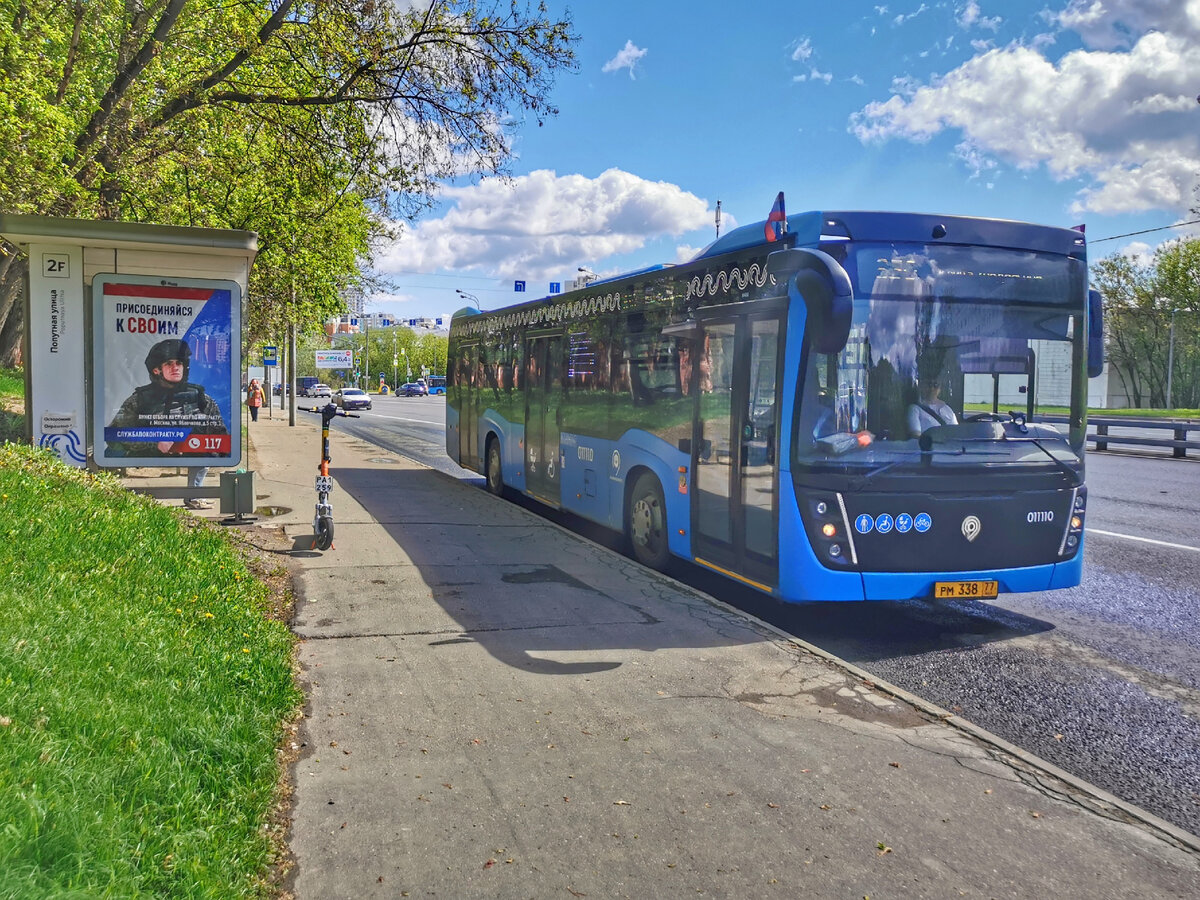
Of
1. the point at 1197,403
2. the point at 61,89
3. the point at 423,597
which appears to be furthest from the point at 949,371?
the point at 1197,403

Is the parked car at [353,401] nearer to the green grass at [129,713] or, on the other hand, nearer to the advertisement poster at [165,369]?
the advertisement poster at [165,369]

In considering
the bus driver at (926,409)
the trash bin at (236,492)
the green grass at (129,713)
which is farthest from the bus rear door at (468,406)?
the bus driver at (926,409)

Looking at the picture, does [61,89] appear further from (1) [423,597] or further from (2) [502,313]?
(1) [423,597]

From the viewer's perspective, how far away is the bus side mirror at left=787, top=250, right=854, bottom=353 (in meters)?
6.59

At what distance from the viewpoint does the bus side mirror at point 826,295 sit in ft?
21.6

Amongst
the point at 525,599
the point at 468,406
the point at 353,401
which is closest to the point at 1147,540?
the point at 525,599

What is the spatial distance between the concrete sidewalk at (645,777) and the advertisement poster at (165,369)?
4.13 meters

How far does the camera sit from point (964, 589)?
720cm

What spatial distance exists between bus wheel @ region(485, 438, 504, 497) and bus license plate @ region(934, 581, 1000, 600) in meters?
9.13

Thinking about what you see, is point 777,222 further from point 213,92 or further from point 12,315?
point 12,315

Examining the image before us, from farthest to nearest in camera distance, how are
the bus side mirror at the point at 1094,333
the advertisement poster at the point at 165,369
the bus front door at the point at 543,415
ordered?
the bus front door at the point at 543,415 < the advertisement poster at the point at 165,369 < the bus side mirror at the point at 1094,333

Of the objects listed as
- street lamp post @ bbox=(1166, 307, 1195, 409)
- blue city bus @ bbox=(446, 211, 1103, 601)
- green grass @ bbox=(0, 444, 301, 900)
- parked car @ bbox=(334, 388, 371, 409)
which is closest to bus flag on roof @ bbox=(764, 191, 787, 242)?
blue city bus @ bbox=(446, 211, 1103, 601)

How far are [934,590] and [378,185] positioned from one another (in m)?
10.7

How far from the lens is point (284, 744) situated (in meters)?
4.73
